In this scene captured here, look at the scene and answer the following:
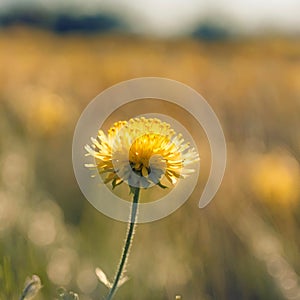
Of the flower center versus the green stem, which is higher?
the flower center

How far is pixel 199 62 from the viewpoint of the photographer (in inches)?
283

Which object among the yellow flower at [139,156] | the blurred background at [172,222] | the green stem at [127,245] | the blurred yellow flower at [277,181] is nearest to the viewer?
the green stem at [127,245]

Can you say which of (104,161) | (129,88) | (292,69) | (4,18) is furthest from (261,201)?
(4,18)

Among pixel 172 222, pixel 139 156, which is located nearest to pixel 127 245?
pixel 139 156

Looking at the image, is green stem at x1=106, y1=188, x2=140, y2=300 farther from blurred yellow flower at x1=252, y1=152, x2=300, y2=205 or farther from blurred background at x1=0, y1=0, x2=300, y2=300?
blurred yellow flower at x1=252, y1=152, x2=300, y2=205

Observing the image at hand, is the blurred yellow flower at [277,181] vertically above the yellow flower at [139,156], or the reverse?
the blurred yellow flower at [277,181]

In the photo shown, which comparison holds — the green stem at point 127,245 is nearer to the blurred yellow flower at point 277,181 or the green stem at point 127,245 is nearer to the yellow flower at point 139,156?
the yellow flower at point 139,156

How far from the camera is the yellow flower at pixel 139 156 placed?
1250mm

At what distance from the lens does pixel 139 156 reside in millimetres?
1287

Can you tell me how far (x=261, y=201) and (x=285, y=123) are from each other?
1404mm

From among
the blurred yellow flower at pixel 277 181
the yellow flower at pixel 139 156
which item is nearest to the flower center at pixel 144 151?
the yellow flower at pixel 139 156

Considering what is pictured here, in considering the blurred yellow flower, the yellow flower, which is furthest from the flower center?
the blurred yellow flower

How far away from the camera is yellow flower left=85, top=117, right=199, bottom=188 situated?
1250 mm

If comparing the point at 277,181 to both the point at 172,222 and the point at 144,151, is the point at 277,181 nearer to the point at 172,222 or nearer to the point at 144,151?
the point at 172,222
